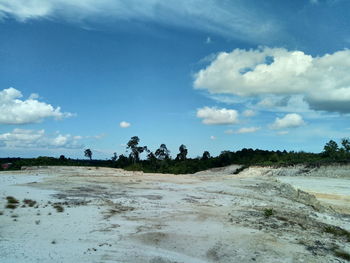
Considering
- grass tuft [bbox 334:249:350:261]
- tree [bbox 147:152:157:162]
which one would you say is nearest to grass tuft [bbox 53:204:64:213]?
grass tuft [bbox 334:249:350:261]

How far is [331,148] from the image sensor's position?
81.0m

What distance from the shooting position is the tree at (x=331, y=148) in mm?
79325

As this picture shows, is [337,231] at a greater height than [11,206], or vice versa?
[11,206]

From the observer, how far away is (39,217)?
16.9 m

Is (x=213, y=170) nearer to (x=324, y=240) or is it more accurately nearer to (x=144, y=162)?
(x=144, y=162)

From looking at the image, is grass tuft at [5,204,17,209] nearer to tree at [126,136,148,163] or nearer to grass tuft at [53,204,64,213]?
grass tuft at [53,204,64,213]

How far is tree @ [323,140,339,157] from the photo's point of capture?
7932 centimetres

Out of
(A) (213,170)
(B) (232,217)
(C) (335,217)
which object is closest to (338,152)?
(A) (213,170)

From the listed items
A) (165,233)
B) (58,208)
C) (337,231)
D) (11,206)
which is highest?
(11,206)

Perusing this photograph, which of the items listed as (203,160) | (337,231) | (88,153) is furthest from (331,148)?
(88,153)

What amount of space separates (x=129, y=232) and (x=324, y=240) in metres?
8.33

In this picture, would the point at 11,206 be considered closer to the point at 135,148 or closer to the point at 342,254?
the point at 342,254

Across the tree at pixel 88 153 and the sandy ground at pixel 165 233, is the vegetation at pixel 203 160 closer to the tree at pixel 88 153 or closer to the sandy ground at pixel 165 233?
the tree at pixel 88 153

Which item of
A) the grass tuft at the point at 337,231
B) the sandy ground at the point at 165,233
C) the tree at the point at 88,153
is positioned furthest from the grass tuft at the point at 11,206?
the tree at the point at 88,153
